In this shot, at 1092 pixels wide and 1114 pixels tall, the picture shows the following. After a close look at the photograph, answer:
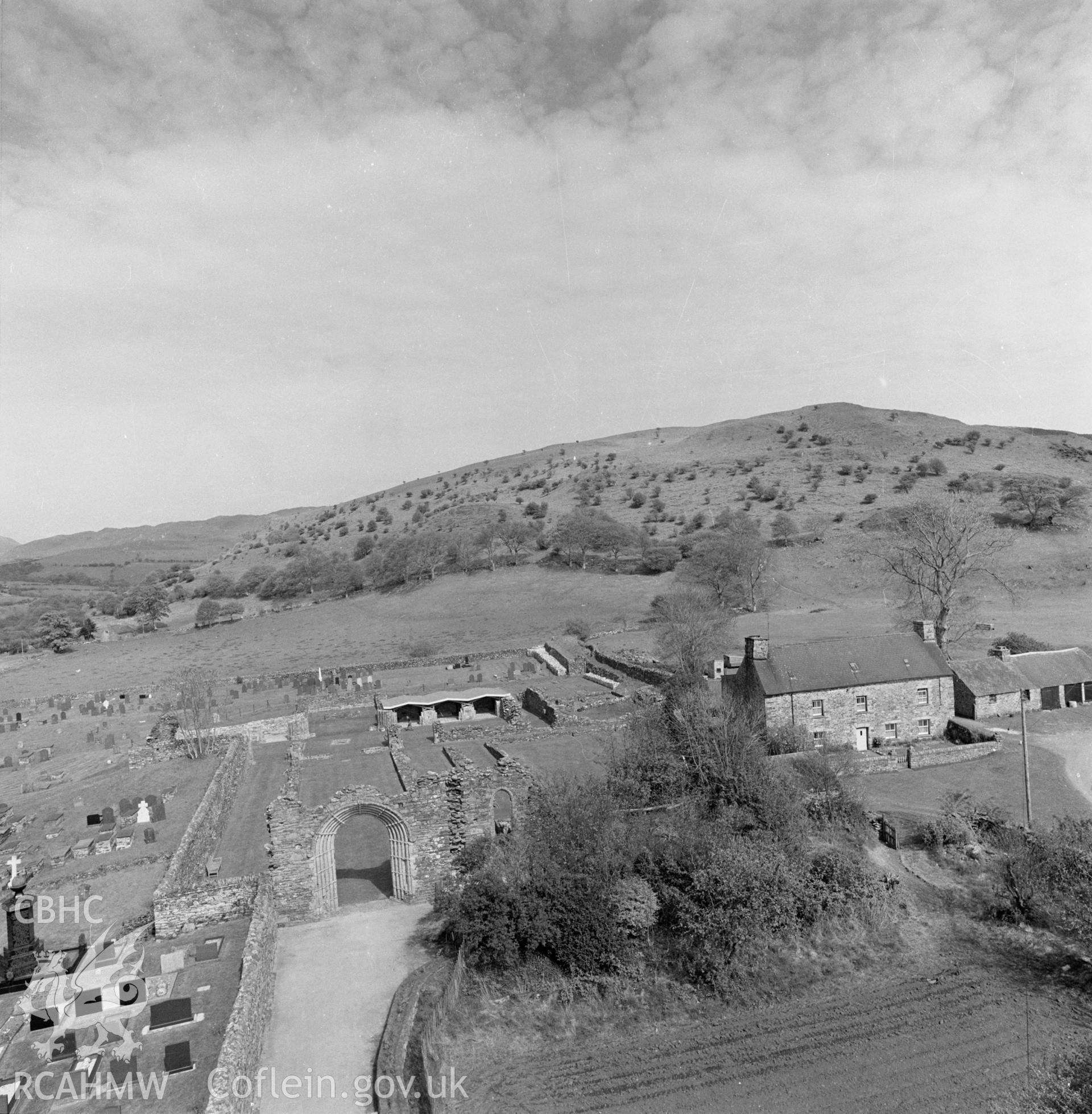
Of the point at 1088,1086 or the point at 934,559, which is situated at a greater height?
the point at 934,559

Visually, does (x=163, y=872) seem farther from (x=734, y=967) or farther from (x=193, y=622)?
(x=193, y=622)

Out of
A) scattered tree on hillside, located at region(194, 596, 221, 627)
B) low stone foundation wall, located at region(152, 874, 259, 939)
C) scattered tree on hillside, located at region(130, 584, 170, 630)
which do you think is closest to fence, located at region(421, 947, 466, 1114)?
low stone foundation wall, located at region(152, 874, 259, 939)

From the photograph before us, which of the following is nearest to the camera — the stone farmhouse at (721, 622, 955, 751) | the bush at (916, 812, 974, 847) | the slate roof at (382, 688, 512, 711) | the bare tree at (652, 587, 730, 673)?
the bush at (916, 812, 974, 847)

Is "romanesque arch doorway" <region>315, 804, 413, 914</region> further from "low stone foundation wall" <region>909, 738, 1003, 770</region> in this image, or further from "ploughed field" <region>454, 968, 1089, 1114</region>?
"low stone foundation wall" <region>909, 738, 1003, 770</region>

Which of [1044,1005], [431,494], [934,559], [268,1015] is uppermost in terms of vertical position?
[431,494]

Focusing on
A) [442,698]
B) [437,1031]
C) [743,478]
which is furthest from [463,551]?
[437,1031]

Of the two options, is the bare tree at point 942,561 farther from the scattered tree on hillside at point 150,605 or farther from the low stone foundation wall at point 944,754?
the scattered tree on hillside at point 150,605

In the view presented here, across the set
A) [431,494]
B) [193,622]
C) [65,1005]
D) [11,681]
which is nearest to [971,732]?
[65,1005]

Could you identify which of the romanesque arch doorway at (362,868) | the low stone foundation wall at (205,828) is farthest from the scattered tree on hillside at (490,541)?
the romanesque arch doorway at (362,868)
